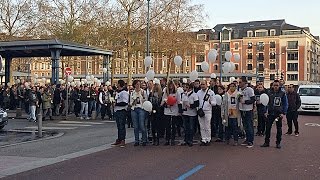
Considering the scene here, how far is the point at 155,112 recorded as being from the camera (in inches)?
521

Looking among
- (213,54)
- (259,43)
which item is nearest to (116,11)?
(213,54)

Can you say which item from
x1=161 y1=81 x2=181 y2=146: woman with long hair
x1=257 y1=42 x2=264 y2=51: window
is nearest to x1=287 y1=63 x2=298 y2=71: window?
x1=257 y1=42 x2=264 y2=51: window

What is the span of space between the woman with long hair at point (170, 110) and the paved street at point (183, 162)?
64 centimetres

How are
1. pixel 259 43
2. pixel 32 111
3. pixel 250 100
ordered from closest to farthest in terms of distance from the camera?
pixel 250 100
pixel 32 111
pixel 259 43

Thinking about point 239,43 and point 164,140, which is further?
point 239,43

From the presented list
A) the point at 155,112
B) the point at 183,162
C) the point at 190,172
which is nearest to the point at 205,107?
the point at 155,112

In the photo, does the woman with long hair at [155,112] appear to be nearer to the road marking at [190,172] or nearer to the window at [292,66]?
the road marking at [190,172]

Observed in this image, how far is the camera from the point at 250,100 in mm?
12766

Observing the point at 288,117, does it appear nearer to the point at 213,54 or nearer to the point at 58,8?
the point at 213,54

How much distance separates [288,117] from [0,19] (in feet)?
144

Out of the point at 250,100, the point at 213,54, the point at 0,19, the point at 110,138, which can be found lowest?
the point at 110,138

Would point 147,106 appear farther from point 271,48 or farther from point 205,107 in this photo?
point 271,48

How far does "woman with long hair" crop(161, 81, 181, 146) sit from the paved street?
0.64 m

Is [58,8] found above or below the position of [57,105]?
above
